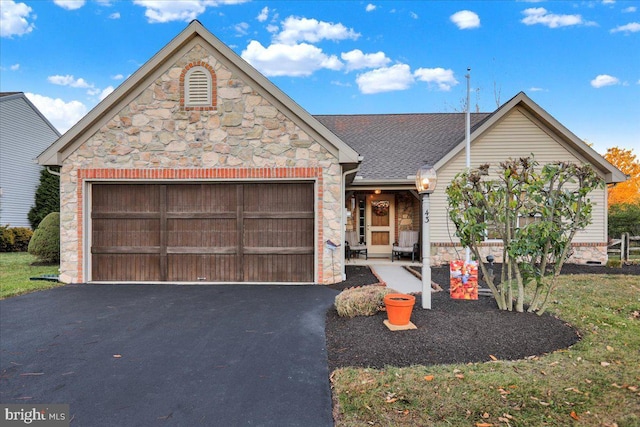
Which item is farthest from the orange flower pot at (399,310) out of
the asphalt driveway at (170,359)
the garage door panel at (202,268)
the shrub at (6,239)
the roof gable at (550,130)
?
the shrub at (6,239)

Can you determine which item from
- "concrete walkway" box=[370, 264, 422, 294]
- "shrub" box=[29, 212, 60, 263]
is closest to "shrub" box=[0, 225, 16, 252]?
"shrub" box=[29, 212, 60, 263]

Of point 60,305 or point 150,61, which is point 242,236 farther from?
point 150,61

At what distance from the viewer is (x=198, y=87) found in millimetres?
7672

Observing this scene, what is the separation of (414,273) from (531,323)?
173 inches

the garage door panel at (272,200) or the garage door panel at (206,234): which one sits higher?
the garage door panel at (272,200)

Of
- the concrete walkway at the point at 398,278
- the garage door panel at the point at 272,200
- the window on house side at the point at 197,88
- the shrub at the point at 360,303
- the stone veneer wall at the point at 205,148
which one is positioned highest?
the window on house side at the point at 197,88

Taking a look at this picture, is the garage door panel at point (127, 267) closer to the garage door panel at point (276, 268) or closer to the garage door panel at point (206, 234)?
the garage door panel at point (206, 234)

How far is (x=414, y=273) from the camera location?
29.3 feet

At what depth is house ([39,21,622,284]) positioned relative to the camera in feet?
24.9

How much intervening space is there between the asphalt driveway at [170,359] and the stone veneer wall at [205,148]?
8.09 ft

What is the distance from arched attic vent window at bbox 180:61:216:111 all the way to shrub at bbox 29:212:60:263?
7.29 metres

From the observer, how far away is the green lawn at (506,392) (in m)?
2.52

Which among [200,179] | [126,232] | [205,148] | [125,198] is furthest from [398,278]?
[125,198]

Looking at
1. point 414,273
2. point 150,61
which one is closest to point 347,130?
point 414,273
